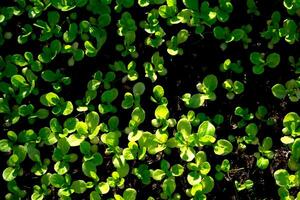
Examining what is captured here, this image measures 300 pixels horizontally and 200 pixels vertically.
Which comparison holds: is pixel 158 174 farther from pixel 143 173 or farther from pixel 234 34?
pixel 234 34

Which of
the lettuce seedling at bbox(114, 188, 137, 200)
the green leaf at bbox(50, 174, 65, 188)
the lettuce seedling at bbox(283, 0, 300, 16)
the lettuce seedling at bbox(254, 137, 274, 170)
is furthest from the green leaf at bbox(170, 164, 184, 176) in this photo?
the lettuce seedling at bbox(283, 0, 300, 16)

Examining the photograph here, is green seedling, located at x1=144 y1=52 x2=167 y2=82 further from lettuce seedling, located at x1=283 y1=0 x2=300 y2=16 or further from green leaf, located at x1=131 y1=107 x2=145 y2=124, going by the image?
Result: lettuce seedling, located at x1=283 y1=0 x2=300 y2=16

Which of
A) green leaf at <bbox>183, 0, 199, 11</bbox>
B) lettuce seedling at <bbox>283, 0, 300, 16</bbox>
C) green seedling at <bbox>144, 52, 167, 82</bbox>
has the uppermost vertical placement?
lettuce seedling at <bbox>283, 0, 300, 16</bbox>

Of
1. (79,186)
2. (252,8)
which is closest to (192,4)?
(252,8)

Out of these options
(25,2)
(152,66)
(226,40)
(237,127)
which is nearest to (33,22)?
(25,2)

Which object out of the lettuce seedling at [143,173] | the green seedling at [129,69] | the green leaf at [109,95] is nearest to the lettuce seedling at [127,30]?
the green seedling at [129,69]

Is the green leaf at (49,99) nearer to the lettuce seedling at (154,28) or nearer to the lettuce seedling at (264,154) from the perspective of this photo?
the lettuce seedling at (154,28)

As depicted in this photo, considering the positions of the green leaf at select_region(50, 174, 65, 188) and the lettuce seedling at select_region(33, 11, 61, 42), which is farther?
the lettuce seedling at select_region(33, 11, 61, 42)
